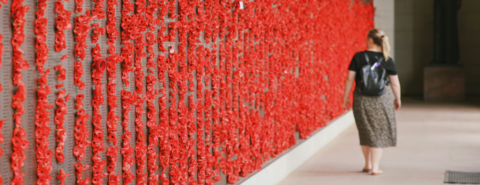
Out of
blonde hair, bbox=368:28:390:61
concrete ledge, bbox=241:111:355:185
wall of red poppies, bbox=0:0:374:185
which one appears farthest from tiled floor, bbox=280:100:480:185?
blonde hair, bbox=368:28:390:61

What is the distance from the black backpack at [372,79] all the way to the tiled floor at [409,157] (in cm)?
87

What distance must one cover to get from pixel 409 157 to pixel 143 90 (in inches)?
171

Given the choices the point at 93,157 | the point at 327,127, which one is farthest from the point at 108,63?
the point at 327,127

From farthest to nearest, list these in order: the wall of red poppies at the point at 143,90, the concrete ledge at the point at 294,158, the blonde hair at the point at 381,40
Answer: the blonde hair at the point at 381,40, the concrete ledge at the point at 294,158, the wall of red poppies at the point at 143,90

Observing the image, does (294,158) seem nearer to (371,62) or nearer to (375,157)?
(375,157)

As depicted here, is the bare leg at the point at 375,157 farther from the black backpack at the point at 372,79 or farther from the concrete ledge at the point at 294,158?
the concrete ledge at the point at 294,158

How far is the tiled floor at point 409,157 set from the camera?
5289mm

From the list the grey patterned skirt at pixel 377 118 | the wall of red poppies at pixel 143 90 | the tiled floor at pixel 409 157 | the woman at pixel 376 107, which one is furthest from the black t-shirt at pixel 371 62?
the tiled floor at pixel 409 157

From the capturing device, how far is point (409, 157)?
6.34 metres

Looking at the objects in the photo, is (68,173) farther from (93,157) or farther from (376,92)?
(376,92)

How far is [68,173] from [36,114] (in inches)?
13.6

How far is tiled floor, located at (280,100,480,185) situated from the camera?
5.29m

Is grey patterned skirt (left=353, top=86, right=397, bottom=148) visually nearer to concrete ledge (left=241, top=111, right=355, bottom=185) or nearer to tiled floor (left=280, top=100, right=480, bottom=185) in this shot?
tiled floor (left=280, top=100, right=480, bottom=185)

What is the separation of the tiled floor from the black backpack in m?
0.87
